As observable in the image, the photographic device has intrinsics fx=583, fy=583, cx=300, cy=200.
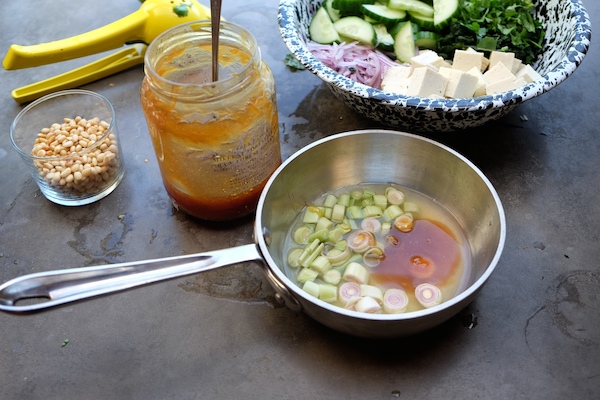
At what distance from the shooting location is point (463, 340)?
85cm

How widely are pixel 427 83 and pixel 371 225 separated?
0.28m

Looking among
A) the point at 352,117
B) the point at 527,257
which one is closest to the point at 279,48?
the point at 352,117

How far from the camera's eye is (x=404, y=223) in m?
0.97

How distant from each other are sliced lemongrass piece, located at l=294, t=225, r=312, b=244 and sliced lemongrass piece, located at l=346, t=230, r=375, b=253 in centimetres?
7

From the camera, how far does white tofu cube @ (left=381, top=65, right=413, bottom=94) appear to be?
109 cm

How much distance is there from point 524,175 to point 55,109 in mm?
944

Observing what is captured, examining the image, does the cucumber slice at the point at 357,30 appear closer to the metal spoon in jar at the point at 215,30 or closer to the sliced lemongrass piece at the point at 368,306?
the metal spoon in jar at the point at 215,30

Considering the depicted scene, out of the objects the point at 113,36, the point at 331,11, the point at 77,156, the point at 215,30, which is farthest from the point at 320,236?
the point at 113,36

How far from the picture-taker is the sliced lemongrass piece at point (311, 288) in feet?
2.81

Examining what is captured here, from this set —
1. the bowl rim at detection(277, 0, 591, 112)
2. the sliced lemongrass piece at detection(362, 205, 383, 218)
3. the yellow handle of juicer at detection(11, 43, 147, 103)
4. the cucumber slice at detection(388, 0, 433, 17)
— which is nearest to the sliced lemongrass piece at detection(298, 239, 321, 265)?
the sliced lemongrass piece at detection(362, 205, 383, 218)

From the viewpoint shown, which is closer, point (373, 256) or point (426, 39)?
point (373, 256)

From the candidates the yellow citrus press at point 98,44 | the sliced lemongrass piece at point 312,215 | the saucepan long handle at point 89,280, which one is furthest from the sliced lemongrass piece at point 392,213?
the yellow citrus press at point 98,44

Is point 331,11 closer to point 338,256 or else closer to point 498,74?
point 498,74

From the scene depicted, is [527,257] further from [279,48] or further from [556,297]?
[279,48]
